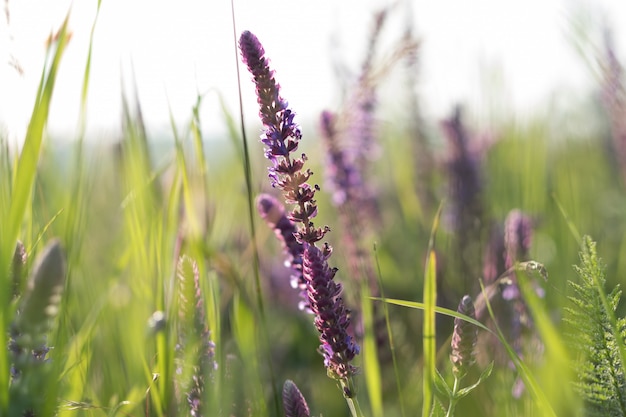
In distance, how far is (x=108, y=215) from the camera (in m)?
3.97

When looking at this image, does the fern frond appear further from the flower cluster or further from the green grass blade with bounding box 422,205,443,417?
the flower cluster

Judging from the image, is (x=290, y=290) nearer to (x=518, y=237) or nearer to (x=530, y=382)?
(x=518, y=237)

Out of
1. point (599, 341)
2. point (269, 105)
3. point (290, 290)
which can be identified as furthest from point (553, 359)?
point (290, 290)

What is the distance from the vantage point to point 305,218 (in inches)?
40.8

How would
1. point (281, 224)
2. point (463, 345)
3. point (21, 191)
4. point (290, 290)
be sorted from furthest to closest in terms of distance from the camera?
point (290, 290), point (281, 224), point (463, 345), point (21, 191)

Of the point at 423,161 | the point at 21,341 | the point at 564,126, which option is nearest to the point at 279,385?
the point at 21,341

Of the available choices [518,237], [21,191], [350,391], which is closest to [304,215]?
[350,391]

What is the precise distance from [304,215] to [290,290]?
2.14 meters

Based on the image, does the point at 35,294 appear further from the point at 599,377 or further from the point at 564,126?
the point at 564,126

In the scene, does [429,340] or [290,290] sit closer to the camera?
[429,340]

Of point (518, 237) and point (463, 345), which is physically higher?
point (518, 237)

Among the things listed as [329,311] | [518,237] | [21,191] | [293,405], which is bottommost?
[293,405]

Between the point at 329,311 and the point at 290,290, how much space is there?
215cm

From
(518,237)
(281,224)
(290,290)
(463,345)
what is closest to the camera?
(463,345)
